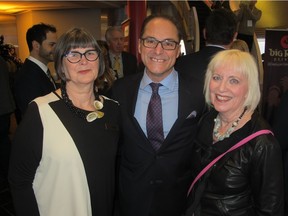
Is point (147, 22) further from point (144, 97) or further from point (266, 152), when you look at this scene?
point (266, 152)

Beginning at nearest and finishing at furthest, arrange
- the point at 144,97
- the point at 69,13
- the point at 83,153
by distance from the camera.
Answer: the point at 83,153 → the point at 144,97 → the point at 69,13

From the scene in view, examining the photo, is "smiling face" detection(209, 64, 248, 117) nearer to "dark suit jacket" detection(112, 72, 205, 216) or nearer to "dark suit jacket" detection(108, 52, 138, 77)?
"dark suit jacket" detection(112, 72, 205, 216)

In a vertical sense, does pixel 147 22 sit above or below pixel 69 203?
above

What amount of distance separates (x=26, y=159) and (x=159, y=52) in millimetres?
995

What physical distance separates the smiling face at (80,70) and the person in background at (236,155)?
0.68 metres

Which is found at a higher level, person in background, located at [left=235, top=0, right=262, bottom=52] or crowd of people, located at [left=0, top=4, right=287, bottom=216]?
person in background, located at [left=235, top=0, right=262, bottom=52]

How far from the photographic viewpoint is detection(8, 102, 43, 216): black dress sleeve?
1.42m

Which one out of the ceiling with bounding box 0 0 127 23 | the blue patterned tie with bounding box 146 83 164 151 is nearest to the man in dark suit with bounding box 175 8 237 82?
the blue patterned tie with bounding box 146 83 164 151

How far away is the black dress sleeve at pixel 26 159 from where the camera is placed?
1.42 meters

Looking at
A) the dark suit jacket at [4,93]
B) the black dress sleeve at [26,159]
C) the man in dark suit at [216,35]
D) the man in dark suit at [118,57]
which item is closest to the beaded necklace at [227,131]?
the black dress sleeve at [26,159]

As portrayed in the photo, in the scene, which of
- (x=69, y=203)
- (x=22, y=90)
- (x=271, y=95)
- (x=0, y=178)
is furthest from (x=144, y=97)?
(x=271, y=95)

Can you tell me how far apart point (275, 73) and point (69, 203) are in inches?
189

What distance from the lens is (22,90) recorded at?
9.54 feet

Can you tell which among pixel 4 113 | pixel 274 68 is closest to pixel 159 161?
pixel 4 113
